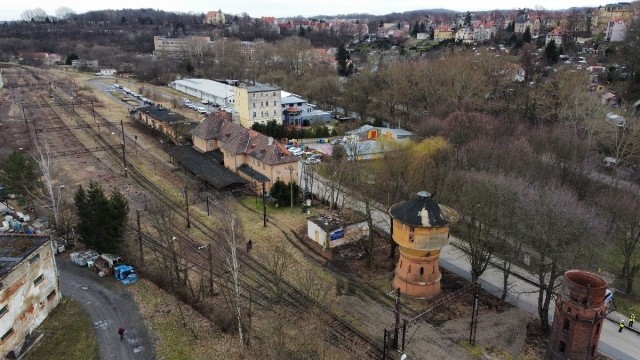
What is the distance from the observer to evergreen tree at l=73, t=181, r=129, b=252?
98.9ft

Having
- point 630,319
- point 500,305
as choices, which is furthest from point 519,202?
point 630,319

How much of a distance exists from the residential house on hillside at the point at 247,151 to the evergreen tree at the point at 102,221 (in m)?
14.7

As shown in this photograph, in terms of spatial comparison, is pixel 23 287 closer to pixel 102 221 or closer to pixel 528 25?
pixel 102 221

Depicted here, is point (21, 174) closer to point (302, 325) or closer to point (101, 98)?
point (302, 325)

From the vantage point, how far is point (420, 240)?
26.5 meters

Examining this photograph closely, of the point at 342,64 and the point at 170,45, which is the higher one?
the point at 170,45

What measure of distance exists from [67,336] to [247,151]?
25691mm

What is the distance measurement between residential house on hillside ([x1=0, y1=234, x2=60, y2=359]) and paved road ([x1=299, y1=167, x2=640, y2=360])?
22353 millimetres

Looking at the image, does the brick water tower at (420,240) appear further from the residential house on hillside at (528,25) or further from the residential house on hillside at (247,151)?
the residential house on hillside at (528,25)

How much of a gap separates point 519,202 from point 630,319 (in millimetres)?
8604

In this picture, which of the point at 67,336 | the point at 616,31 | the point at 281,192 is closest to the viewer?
the point at 67,336

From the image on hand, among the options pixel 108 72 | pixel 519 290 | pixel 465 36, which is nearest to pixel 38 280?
pixel 519 290

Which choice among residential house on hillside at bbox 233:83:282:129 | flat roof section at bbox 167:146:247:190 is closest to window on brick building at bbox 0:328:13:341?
flat roof section at bbox 167:146:247:190

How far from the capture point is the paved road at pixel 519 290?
23500mm
